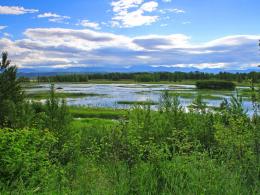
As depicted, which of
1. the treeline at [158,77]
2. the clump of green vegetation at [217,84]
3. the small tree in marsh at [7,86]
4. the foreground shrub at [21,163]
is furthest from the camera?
the treeline at [158,77]

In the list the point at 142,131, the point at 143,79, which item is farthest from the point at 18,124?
the point at 143,79

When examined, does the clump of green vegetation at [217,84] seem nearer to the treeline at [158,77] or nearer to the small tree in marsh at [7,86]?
the treeline at [158,77]

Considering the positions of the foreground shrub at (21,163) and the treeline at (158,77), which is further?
the treeline at (158,77)

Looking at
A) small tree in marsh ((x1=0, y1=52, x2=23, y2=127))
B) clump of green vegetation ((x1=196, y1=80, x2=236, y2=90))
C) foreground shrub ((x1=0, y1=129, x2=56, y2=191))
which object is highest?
small tree in marsh ((x1=0, y1=52, x2=23, y2=127))

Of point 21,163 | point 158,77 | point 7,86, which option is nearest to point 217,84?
point 158,77

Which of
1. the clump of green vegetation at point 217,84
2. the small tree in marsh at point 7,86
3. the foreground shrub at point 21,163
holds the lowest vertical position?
the clump of green vegetation at point 217,84

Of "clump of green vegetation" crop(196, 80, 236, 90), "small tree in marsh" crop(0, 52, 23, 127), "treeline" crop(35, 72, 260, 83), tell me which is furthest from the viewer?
"treeline" crop(35, 72, 260, 83)

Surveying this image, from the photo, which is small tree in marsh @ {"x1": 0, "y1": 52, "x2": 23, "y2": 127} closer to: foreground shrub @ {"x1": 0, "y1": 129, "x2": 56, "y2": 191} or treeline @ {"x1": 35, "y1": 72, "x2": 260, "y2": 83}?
foreground shrub @ {"x1": 0, "y1": 129, "x2": 56, "y2": 191}

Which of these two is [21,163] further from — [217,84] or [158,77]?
[158,77]

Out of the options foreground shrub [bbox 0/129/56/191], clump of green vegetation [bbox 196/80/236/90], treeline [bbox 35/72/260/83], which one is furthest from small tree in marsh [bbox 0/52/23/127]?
treeline [bbox 35/72/260/83]

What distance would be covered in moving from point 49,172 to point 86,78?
17098 cm

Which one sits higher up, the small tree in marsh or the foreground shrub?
the small tree in marsh

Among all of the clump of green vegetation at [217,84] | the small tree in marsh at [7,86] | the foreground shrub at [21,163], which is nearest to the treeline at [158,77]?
the clump of green vegetation at [217,84]

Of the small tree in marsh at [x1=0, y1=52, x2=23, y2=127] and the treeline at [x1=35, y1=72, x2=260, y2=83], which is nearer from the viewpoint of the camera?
the small tree in marsh at [x1=0, y1=52, x2=23, y2=127]
